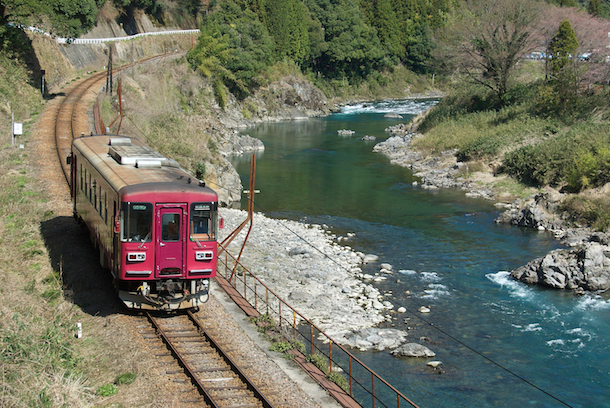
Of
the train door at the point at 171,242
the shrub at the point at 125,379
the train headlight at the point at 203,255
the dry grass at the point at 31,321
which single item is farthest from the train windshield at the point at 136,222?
the shrub at the point at 125,379

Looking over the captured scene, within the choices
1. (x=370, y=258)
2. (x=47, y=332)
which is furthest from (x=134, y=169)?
(x=370, y=258)

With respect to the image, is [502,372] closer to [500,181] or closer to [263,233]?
[263,233]

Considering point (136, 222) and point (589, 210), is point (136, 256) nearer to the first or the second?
point (136, 222)

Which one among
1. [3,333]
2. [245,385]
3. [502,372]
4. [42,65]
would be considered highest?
[42,65]

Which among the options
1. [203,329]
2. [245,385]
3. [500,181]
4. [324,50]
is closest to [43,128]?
[203,329]

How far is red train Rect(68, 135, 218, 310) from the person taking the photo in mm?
16719

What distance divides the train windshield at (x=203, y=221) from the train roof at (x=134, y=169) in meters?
0.44

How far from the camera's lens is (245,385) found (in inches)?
582

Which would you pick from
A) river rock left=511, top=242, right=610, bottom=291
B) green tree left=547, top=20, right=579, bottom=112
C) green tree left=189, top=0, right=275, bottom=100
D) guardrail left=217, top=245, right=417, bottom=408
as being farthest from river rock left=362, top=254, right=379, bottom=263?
green tree left=189, top=0, right=275, bottom=100

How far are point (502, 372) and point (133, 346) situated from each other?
12.2m

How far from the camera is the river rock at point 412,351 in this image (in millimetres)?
21406

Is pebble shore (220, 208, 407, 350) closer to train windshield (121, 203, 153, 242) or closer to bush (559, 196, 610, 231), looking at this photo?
train windshield (121, 203, 153, 242)

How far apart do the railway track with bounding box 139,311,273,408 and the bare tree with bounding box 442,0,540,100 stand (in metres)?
53.6

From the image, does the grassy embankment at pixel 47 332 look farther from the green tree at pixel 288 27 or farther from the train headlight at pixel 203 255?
the green tree at pixel 288 27
